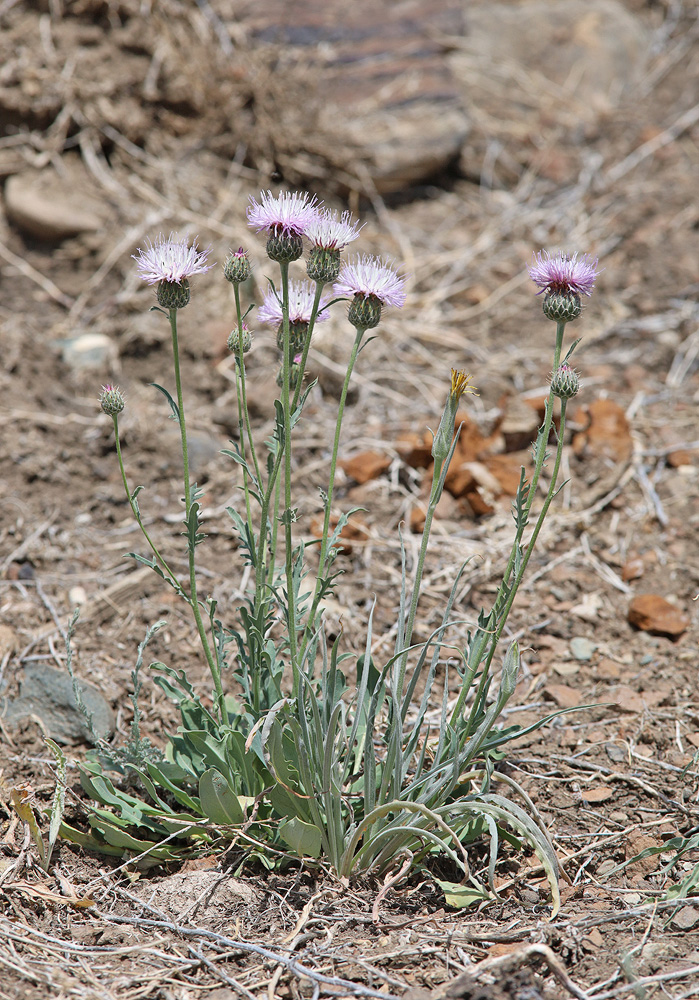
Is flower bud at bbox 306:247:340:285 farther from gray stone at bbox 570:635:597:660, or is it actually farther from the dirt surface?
gray stone at bbox 570:635:597:660

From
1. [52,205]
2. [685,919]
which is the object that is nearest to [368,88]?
[52,205]

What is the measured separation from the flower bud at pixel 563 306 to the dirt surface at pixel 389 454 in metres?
0.74

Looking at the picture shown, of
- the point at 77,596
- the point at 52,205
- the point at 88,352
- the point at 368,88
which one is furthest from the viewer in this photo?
the point at 368,88

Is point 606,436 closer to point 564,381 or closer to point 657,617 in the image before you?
point 657,617

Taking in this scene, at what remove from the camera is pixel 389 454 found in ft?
13.0

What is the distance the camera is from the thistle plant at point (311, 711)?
191cm

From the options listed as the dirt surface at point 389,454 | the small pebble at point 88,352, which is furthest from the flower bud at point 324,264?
the small pebble at point 88,352

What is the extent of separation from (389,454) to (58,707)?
1845mm

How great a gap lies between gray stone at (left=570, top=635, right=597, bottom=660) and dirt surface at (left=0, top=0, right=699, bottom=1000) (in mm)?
10

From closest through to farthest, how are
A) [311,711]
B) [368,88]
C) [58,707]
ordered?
[311,711] → [58,707] → [368,88]

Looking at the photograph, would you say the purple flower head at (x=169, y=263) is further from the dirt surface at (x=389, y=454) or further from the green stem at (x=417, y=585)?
the dirt surface at (x=389, y=454)

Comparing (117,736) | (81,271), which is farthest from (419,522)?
(81,271)

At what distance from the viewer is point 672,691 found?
2.84m

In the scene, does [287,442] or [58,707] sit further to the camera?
[58,707]
